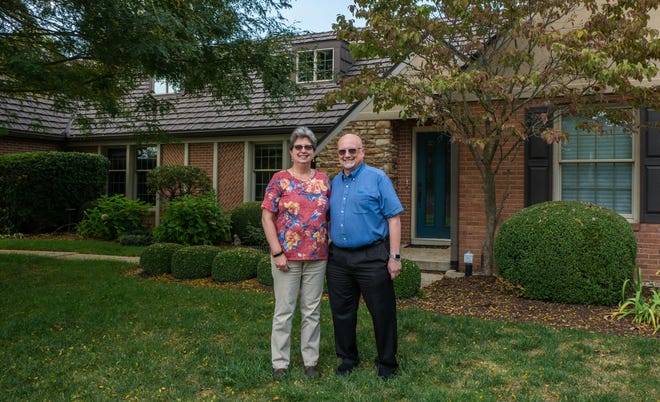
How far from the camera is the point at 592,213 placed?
6.38 m

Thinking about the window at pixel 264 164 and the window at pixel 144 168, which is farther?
the window at pixel 144 168

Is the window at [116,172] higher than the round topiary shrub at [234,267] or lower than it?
higher

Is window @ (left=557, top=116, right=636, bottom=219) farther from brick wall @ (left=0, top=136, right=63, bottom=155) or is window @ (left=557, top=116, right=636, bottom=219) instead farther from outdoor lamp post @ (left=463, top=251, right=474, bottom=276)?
brick wall @ (left=0, top=136, right=63, bottom=155)

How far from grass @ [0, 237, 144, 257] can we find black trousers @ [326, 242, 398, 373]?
7.52 meters

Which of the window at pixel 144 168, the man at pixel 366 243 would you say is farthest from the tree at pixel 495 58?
the window at pixel 144 168

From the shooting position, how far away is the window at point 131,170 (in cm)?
1524

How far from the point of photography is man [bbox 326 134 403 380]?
382 centimetres

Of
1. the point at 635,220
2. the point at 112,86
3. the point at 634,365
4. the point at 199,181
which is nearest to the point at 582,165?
the point at 635,220

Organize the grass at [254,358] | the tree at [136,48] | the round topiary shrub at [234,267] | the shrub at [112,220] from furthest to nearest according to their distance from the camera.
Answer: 1. the shrub at [112,220]
2. the round topiary shrub at [234,267]
3. the tree at [136,48]
4. the grass at [254,358]

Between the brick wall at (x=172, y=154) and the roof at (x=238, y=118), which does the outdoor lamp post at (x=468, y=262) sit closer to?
the roof at (x=238, y=118)

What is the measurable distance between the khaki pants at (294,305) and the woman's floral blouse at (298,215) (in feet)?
0.36

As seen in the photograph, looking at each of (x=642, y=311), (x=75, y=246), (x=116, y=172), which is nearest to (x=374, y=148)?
(x=642, y=311)

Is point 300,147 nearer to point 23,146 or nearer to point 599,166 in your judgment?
point 599,166

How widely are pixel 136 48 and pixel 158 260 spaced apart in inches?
137
